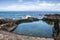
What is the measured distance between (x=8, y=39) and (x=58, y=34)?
4084 mm

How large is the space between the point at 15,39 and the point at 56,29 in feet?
12.2

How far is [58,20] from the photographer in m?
6.25

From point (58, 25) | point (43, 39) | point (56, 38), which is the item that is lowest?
point (43, 39)

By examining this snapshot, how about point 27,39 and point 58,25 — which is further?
point 27,39

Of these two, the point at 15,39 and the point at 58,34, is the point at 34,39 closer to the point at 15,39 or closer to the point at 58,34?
the point at 15,39

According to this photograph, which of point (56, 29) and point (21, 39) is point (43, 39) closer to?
point (21, 39)

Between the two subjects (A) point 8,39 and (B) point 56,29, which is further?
(A) point 8,39

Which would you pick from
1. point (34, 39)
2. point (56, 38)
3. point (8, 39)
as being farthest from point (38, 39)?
point (56, 38)

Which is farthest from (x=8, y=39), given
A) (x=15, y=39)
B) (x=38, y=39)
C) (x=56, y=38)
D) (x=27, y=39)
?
(x=56, y=38)

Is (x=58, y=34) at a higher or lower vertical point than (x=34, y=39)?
higher

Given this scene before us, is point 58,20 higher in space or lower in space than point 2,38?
higher

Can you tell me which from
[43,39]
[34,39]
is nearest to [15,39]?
[34,39]

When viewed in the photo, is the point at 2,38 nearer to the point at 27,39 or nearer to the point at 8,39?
the point at 8,39

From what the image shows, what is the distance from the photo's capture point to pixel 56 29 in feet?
20.6
